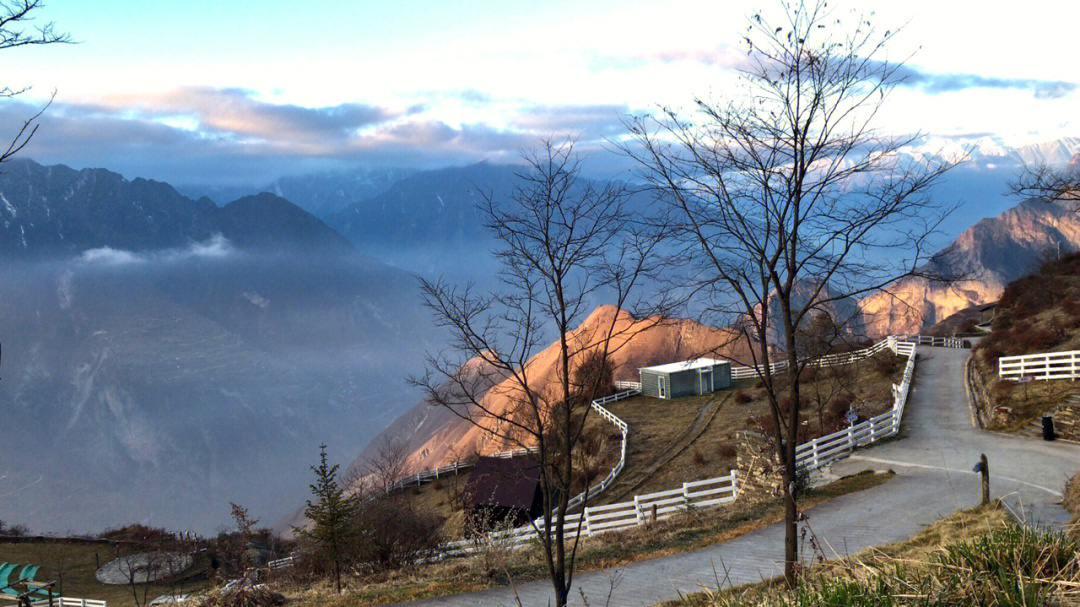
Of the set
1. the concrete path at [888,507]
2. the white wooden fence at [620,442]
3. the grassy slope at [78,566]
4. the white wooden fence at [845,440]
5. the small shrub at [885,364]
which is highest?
the small shrub at [885,364]

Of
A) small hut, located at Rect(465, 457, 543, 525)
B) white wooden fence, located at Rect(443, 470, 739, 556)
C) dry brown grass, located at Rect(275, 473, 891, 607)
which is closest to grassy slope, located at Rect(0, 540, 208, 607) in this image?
small hut, located at Rect(465, 457, 543, 525)

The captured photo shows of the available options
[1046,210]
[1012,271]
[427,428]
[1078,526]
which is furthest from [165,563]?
[1046,210]

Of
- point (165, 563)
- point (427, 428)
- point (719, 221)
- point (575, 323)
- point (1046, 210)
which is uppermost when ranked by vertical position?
point (1046, 210)

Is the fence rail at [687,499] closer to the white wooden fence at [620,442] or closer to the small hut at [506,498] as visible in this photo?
the white wooden fence at [620,442]

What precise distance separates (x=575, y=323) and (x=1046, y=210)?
666ft

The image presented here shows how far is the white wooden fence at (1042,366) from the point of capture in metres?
28.0

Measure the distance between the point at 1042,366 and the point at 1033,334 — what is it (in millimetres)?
4557

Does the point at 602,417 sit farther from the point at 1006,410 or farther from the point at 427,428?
the point at 427,428

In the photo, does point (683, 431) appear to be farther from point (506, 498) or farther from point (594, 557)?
point (594, 557)

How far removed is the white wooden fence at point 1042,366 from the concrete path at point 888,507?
4714mm

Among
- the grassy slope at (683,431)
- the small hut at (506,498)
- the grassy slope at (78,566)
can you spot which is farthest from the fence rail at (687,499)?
the grassy slope at (78,566)

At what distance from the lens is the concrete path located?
1312 centimetres

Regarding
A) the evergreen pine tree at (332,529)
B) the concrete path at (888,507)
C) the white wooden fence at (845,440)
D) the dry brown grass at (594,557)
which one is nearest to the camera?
the concrete path at (888,507)

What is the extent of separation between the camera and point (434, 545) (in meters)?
21.6
